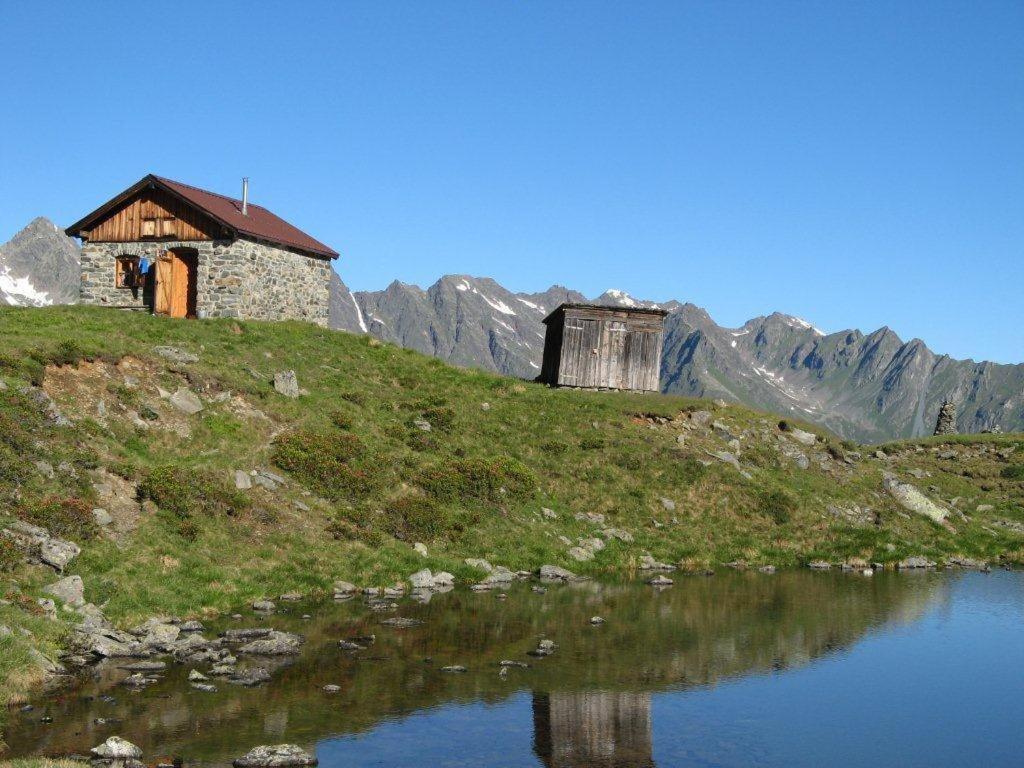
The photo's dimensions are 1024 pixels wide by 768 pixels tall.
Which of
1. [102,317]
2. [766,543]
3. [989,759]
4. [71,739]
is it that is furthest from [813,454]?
[71,739]

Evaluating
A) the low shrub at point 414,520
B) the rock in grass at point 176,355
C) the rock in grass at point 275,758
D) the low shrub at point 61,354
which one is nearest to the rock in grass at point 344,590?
the low shrub at point 414,520

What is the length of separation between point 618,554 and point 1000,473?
35384mm

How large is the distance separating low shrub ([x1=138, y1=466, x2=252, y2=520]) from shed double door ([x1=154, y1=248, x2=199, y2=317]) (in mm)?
23454

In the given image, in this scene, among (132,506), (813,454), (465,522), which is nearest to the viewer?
(132,506)

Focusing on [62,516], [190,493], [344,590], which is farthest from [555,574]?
[62,516]

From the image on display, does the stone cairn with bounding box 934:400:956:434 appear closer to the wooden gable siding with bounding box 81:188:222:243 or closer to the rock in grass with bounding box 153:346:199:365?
the wooden gable siding with bounding box 81:188:222:243

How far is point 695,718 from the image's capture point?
63.3ft

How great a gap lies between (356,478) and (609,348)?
26215 millimetres

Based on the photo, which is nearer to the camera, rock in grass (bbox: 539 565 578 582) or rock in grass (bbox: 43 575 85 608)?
rock in grass (bbox: 43 575 85 608)

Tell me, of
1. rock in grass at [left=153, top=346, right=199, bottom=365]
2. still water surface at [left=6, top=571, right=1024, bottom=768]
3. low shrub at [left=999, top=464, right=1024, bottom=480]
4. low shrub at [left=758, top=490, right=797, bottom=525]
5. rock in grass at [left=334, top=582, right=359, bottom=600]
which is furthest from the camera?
low shrub at [left=999, top=464, right=1024, bottom=480]

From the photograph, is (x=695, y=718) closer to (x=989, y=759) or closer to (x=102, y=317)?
(x=989, y=759)

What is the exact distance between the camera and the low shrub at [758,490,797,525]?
4250 cm

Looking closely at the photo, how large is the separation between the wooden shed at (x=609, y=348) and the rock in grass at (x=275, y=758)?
142 feet

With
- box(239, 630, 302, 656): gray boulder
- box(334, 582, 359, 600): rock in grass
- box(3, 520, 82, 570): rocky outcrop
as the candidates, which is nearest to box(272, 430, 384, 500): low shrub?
box(334, 582, 359, 600): rock in grass
